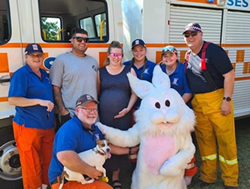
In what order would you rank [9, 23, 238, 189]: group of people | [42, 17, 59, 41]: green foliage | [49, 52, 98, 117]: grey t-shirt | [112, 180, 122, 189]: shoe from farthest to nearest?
[112, 180, 122, 189]: shoe, [42, 17, 59, 41]: green foliage, [49, 52, 98, 117]: grey t-shirt, [9, 23, 238, 189]: group of people

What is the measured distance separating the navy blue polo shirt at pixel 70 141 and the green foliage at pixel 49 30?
118cm

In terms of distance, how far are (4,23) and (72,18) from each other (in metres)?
0.82

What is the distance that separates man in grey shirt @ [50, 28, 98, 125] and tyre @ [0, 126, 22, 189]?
0.65 meters

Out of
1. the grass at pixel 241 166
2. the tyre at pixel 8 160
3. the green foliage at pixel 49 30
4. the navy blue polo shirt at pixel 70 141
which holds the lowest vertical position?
the grass at pixel 241 166

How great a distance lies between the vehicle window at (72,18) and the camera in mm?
2975

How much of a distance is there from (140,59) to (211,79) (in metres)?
0.85

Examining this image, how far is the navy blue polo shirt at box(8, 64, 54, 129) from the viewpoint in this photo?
2428mm

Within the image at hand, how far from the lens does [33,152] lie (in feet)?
8.70

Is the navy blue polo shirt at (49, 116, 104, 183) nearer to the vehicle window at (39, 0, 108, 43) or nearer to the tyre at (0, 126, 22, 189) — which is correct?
the tyre at (0, 126, 22, 189)

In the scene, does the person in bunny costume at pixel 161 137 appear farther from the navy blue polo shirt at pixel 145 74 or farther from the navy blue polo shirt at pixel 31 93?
the navy blue polo shirt at pixel 31 93

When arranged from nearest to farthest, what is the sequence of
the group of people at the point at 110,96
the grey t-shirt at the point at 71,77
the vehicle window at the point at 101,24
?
the group of people at the point at 110,96 → the grey t-shirt at the point at 71,77 → the vehicle window at the point at 101,24

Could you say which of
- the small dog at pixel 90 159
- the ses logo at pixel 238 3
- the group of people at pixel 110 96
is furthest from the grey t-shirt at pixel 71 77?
the ses logo at pixel 238 3

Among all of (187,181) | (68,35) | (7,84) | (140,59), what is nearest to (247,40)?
(140,59)

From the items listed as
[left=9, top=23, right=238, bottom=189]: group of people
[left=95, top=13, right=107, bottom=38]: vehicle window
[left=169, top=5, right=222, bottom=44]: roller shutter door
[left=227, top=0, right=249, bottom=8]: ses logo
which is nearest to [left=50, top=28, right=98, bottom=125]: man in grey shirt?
[left=9, top=23, right=238, bottom=189]: group of people
